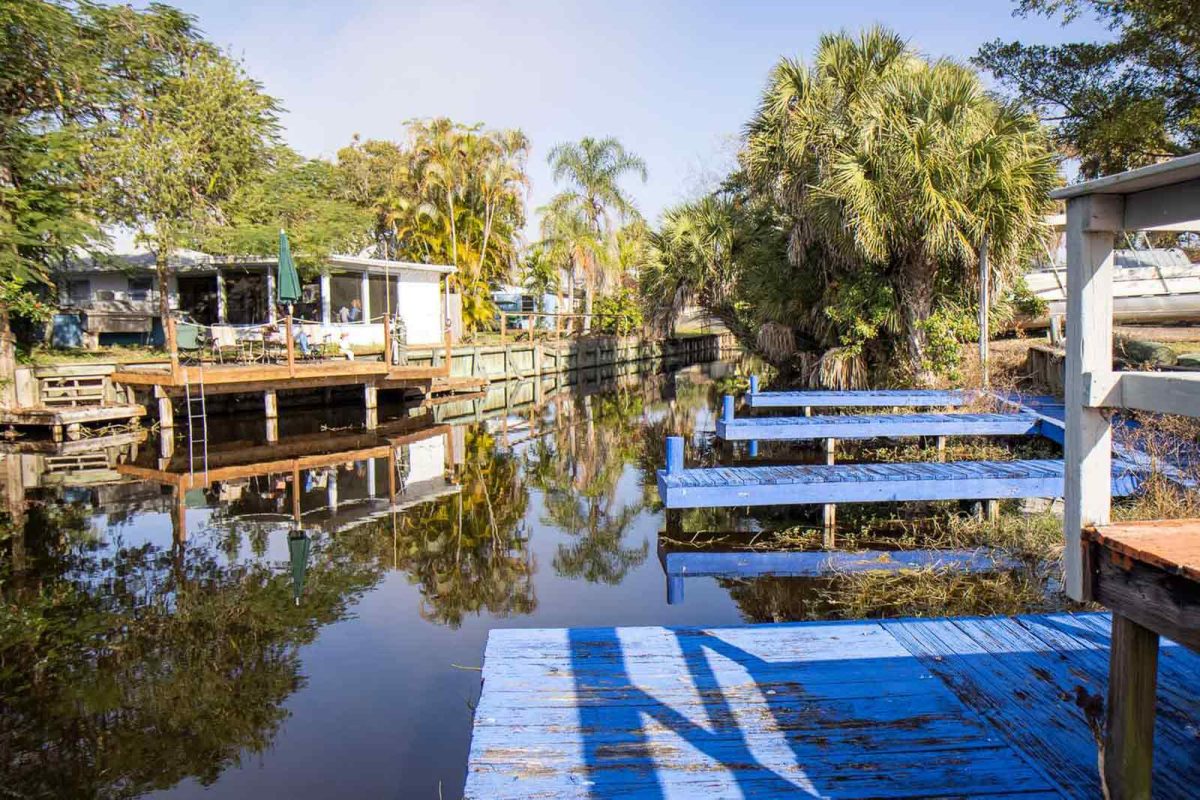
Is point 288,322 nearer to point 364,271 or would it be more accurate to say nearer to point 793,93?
point 364,271

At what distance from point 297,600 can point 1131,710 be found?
7528 mm

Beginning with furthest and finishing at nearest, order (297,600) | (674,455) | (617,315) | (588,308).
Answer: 1. (617,315)
2. (588,308)
3. (674,455)
4. (297,600)

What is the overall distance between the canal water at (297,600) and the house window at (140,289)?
493 inches

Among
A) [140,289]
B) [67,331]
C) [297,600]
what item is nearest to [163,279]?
[140,289]

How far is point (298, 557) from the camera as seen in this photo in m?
9.94

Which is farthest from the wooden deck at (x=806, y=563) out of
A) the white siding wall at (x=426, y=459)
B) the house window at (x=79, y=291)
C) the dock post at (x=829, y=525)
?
the house window at (x=79, y=291)

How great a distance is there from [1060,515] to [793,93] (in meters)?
12.3

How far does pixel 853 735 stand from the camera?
3.91 m

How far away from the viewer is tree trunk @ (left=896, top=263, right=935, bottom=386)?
1659 centimetres

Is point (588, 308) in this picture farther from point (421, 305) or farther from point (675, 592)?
point (675, 592)

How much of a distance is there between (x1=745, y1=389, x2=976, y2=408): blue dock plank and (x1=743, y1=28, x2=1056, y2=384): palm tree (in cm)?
190

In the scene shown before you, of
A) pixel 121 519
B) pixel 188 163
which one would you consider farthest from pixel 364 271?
pixel 121 519

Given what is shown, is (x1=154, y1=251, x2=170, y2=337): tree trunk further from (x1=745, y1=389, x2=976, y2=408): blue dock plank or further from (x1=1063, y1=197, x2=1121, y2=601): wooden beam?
(x1=1063, y1=197, x2=1121, y2=601): wooden beam

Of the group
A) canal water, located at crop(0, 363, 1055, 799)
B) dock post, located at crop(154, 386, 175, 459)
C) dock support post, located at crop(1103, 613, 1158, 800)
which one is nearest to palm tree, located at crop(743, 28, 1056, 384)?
canal water, located at crop(0, 363, 1055, 799)
